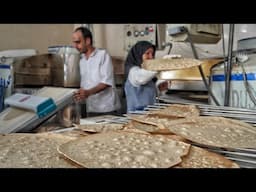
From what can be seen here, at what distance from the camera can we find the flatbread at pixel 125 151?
0.66 m

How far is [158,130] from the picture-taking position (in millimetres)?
959

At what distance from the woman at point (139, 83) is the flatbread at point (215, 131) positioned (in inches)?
54.3

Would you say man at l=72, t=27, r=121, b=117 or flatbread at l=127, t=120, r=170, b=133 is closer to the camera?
flatbread at l=127, t=120, r=170, b=133

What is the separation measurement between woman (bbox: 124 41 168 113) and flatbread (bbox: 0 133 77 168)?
5.14 feet

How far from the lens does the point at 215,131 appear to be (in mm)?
956

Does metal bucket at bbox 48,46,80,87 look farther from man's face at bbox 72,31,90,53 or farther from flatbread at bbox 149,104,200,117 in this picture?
flatbread at bbox 149,104,200,117

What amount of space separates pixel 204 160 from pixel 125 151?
21 centimetres

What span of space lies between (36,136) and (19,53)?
90.1 inches

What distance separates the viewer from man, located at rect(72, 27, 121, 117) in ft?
9.19

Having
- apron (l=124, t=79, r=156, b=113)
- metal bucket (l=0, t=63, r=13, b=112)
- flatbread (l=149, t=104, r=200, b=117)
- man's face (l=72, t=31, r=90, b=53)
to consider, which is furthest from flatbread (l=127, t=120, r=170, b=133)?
man's face (l=72, t=31, r=90, b=53)

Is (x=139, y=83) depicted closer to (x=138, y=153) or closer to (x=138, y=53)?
(x=138, y=53)

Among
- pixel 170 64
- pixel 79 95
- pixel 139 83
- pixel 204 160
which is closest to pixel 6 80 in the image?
pixel 79 95
